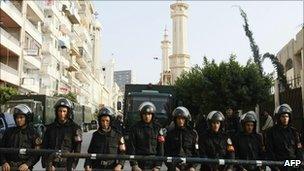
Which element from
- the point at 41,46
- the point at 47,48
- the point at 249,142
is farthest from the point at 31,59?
the point at 249,142

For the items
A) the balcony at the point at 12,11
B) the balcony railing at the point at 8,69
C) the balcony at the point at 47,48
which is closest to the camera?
the balcony at the point at 12,11

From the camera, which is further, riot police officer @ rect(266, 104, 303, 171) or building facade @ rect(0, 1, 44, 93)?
building facade @ rect(0, 1, 44, 93)

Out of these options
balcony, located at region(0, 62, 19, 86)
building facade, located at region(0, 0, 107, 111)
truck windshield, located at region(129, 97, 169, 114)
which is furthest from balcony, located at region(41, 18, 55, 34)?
truck windshield, located at region(129, 97, 169, 114)

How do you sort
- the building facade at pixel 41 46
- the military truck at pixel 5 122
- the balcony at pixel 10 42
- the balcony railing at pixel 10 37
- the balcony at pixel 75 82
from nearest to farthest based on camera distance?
the military truck at pixel 5 122, the balcony at pixel 10 42, the balcony railing at pixel 10 37, the building facade at pixel 41 46, the balcony at pixel 75 82

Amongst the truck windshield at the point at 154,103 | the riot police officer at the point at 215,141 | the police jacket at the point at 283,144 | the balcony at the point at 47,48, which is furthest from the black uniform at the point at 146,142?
the balcony at the point at 47,48

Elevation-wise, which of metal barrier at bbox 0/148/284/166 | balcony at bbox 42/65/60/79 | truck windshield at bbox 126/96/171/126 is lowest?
metal barrier at bbox 0/148/284/166

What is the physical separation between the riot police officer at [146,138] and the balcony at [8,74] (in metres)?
28.8

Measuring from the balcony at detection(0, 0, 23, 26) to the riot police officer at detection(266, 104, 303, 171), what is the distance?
97.6 ft

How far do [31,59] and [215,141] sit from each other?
38.1 metres

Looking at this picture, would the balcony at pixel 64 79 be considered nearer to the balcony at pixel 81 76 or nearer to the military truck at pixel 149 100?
the balcony at pixel 81 76

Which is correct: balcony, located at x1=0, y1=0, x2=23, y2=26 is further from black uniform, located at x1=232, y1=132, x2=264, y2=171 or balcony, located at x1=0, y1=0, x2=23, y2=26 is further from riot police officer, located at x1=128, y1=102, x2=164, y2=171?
black uniform, located at x1=232, y1=132, x2=264, y2=171

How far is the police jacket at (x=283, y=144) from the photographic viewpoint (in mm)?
6738

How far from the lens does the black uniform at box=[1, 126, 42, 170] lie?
6.25m

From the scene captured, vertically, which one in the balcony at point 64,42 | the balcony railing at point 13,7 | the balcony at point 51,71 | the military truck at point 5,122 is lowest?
the military truck at point 5,122
